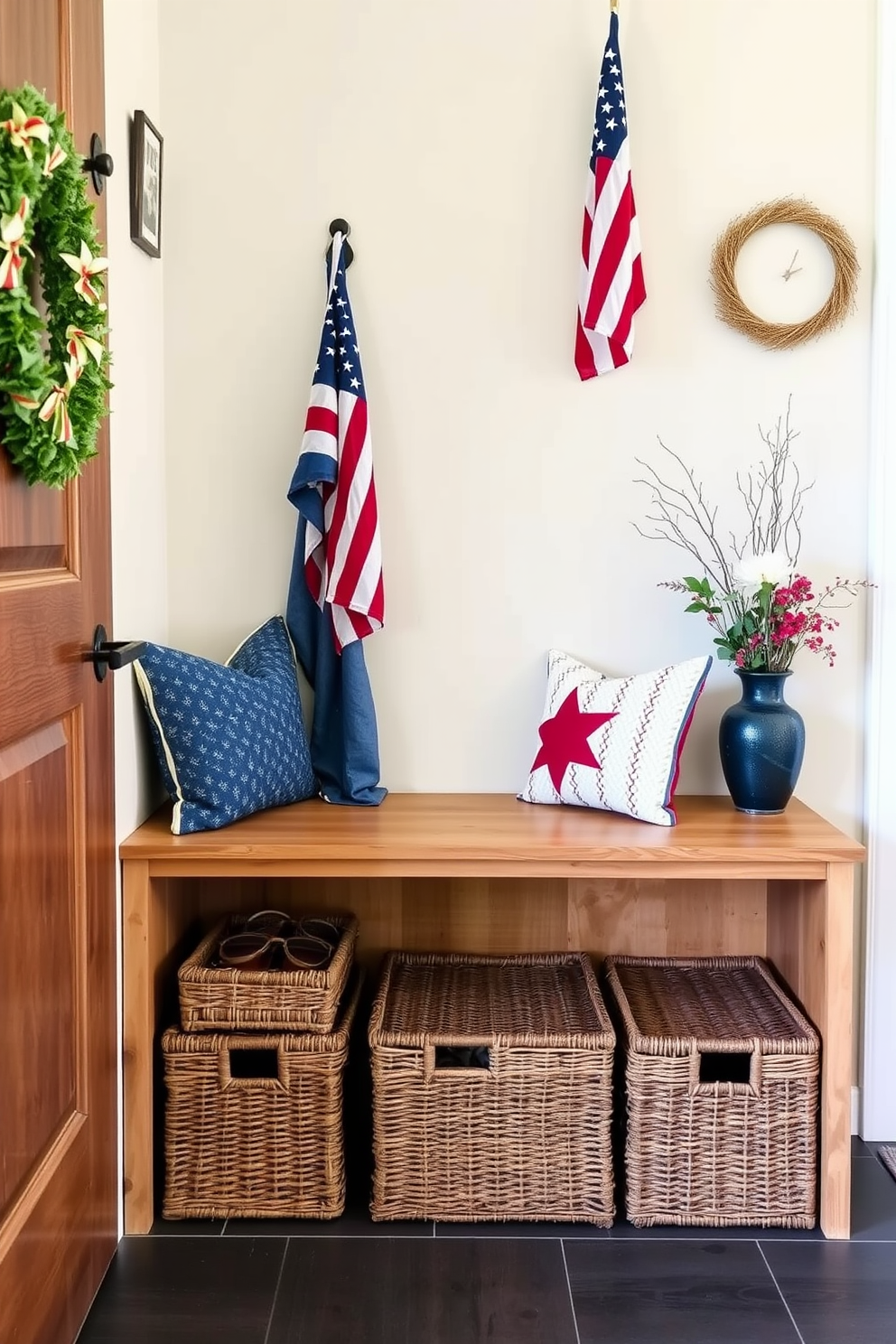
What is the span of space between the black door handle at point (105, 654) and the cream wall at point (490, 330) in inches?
22.8

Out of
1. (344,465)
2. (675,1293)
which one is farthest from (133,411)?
(675,1293)

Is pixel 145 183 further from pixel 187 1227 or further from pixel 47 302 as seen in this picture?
pixel 187 1227

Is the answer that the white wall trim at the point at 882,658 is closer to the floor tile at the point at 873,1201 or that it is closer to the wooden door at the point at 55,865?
the floor tile at the point at 873,1201

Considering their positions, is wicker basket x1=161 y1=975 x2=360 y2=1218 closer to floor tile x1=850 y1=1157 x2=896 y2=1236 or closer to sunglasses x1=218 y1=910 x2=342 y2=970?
sunglasses x1=218 y1=910 x2=342 y2=970

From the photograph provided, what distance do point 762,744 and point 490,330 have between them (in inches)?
40.4

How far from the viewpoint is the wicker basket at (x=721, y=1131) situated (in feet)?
Result: 7.06

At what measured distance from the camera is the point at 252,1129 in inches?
85.1

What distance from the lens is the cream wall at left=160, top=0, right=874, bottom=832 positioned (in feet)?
8.05

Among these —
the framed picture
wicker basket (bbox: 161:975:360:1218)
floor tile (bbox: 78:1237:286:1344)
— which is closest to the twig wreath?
the framed picture

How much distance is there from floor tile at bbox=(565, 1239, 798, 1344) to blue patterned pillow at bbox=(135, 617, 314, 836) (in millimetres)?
1007

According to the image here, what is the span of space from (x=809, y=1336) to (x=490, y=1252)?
541mm

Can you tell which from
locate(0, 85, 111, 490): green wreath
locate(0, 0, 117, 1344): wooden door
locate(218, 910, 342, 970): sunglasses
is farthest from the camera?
locate(218, 910, 342, 970): sunglasses

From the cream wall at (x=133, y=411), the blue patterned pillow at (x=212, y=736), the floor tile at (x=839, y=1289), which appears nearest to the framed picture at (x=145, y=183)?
the cream wall at (x=133, y=411)

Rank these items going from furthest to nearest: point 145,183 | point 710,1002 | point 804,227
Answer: point 804,227 < point 710,1002 < point 145,183
